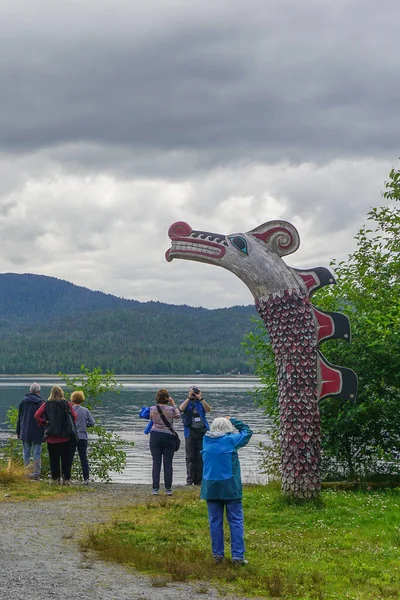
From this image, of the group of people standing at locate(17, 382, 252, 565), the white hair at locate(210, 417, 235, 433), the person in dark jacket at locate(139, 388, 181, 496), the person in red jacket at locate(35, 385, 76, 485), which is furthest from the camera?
the person in red jacket at locate(35, 385, 76, 485)

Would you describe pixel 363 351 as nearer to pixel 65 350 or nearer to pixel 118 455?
pixel 118 455

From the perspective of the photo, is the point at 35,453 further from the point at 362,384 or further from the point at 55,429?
the point at 362,384

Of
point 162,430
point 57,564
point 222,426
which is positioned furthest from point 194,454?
point 57,564

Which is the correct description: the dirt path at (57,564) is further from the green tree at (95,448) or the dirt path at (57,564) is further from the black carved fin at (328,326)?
the green tree at (95,448)

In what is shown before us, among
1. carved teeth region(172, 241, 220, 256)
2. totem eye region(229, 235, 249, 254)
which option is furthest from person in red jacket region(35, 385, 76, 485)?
totem eye region(229, 235, 249, 254)

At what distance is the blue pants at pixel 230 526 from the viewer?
28.7ft

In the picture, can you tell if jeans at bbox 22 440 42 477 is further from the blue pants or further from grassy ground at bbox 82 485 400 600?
the blue pants

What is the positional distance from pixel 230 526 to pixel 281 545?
118cm

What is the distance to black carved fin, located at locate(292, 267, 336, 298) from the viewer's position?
43.2ft

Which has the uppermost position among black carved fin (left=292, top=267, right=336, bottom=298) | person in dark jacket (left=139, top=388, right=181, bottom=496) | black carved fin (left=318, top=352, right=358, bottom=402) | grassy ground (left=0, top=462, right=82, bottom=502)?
black carved fin (left=292, top=267, right=336, bottom=298)

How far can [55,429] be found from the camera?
49.3 ft

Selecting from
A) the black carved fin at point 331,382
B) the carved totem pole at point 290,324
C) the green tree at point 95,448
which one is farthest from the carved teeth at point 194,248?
the green tree at point 95,448

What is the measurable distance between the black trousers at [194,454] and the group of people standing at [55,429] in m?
2.05

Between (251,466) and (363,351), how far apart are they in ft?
46.2
